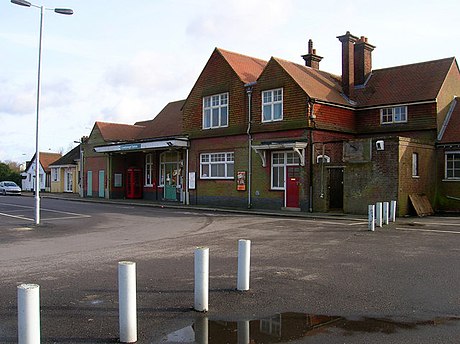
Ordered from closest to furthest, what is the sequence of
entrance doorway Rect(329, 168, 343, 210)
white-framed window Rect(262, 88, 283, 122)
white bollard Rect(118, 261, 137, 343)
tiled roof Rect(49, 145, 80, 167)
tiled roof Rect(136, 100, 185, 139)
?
white bollard Rect(118, 261, 137, 343), entrance doorway Rect(329, 168, 343, 210), white-framed window Rect(262, 88, 283, 122), tiled roof Rect(136, 100, 185, 139), tiled roof Rect(49, 145, 80, 167)

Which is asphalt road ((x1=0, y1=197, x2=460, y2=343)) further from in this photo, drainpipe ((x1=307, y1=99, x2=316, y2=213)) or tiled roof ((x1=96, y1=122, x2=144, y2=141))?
tiled roof ((x1=96, y1=122, x2=144, y2=141))

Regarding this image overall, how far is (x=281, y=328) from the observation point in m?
5.94

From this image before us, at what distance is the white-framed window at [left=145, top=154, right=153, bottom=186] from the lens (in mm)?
36531

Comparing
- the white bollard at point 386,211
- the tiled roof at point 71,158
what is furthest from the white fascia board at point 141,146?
the white bollard at point 386,211

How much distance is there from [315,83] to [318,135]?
4.02 meters

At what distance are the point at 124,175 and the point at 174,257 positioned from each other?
2866 centimetres

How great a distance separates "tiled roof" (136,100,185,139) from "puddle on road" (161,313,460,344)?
30.2m

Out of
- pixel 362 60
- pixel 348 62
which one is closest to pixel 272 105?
pixel 348 62

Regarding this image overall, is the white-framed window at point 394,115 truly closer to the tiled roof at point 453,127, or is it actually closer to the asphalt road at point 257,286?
the tiled roof at point 453,127

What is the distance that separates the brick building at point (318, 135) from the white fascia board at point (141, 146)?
14cm

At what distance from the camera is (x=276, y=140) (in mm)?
25641

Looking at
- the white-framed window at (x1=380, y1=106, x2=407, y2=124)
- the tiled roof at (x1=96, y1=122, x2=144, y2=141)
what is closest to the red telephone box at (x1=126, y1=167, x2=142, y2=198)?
the tiled roof at (x1=96, y1=122, x2=144, y2=141)

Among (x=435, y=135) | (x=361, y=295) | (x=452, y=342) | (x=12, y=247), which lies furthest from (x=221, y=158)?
(x=452, y=342)

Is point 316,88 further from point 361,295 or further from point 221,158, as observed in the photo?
point 361,295
